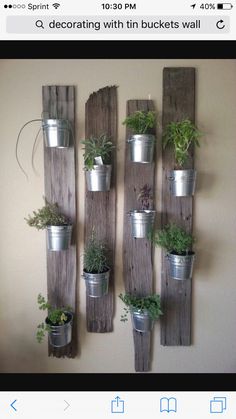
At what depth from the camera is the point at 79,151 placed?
1497 mm

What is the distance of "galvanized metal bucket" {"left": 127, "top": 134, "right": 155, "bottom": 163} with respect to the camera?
1.31 meters

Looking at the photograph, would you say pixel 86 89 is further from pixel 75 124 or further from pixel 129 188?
pixel 129 188

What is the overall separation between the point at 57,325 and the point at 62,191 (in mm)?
719

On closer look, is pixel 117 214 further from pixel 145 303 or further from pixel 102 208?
pixel 145 303

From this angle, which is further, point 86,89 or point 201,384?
point 86,89

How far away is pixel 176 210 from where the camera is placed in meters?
1.50

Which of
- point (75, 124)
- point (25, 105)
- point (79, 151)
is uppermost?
point (25, 105)

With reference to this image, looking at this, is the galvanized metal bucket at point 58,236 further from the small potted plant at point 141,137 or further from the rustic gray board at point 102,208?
the small potted plant at point 141,137

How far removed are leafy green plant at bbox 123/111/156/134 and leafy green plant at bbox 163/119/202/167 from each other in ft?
0.35

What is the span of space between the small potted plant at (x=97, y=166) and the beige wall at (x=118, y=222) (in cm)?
13
